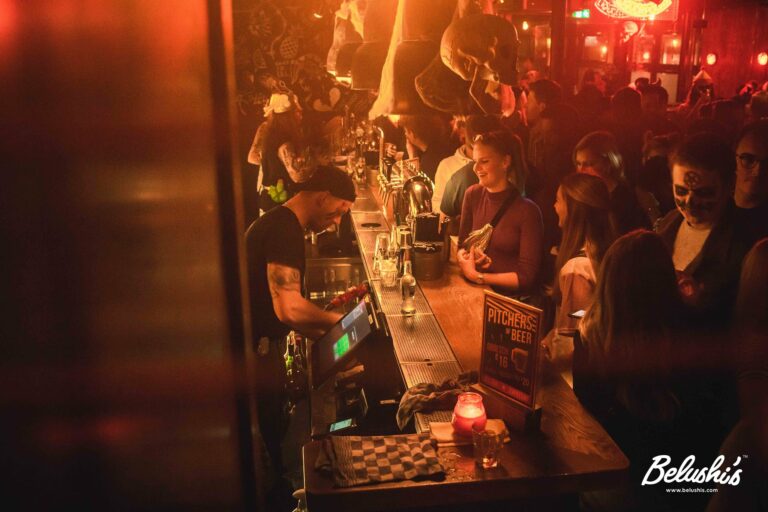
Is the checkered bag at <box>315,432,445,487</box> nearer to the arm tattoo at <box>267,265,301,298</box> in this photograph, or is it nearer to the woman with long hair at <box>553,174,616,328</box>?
the arm tattoo at <box>267,265,301,298</box>

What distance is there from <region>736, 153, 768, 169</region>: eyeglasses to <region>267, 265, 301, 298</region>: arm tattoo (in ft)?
8.49

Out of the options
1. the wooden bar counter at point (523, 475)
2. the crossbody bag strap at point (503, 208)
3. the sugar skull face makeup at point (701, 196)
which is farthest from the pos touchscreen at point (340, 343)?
the sugar skull face makeup at point (701, 196)

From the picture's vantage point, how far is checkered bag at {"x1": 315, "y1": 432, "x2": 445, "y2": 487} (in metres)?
1.83

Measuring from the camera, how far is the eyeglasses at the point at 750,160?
3.50 m

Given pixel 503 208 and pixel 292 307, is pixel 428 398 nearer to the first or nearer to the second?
pixel 292 307

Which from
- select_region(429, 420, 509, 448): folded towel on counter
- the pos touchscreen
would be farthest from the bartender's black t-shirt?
select_region(429, 420, 509, 448): folded towel on counter

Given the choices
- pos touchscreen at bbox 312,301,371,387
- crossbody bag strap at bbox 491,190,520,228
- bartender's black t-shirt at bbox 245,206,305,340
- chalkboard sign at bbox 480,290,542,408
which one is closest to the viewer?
chalkboard sign at bbox 480,290,542,408

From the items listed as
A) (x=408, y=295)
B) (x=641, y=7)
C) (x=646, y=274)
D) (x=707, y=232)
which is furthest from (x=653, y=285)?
(x=641, y=7)

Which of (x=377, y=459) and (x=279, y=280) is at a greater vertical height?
(x=279, y=280)

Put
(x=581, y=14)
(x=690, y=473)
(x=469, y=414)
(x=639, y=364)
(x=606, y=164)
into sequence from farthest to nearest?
(x=581, y=14) < (x=606, y=164) < (x=690, y=473) < (x=639, y=364) < (x=469, y=414)

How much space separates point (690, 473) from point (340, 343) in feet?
5.06

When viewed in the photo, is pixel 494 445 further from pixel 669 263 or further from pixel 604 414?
pixel 669 263

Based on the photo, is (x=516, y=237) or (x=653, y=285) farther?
(x=516, y=237)

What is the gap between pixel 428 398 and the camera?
7.31ft
